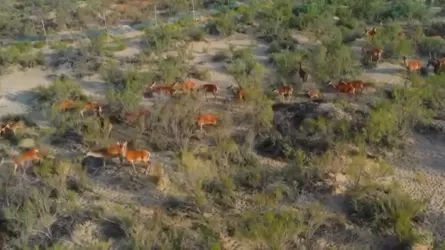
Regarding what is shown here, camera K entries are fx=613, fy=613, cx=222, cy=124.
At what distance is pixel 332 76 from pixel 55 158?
8747mm

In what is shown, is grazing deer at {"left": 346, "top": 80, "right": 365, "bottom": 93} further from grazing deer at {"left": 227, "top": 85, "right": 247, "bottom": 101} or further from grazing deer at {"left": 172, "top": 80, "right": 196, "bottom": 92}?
grazing deer at {"left": 172, "top": 80, "right": 196, "bottom": 92}

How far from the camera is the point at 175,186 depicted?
44.8 ft

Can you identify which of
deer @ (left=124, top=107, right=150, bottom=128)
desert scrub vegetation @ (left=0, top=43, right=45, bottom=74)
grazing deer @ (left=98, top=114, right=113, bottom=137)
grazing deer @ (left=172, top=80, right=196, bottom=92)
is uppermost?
grazing deer @ (left=172, top=80, right=196, bottom=92)

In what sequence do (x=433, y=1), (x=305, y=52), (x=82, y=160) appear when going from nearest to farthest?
(x=82, y=160), (x=305, y=52), (x=433, y=1)

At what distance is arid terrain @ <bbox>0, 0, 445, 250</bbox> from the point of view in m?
12.1

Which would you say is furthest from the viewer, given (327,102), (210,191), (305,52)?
(305,52)

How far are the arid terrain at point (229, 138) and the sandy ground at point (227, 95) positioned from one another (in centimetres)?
5

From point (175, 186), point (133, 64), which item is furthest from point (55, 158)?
point (133, 64)

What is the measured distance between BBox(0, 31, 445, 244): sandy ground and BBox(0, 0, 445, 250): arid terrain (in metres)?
0.05

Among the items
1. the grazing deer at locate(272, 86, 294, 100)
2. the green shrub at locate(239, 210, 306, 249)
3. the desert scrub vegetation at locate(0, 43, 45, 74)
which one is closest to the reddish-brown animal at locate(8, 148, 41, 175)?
the green shrub at locate(239, 210, 306, 249)

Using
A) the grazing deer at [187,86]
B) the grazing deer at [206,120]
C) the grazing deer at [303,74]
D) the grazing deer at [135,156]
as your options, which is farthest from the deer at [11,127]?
the grazing deer at [303,74]

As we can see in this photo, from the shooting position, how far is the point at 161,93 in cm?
1814

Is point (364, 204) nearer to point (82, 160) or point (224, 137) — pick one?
point (224, 137)

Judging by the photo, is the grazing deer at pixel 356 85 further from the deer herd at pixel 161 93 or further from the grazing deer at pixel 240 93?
the grazing deer at pixel 240 93
